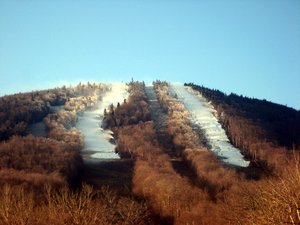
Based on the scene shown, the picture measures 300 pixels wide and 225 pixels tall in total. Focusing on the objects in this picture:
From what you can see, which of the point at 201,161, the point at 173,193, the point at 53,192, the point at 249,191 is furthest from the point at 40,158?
the point at 249,191

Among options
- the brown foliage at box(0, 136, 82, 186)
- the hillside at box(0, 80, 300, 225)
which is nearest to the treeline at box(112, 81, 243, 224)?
the hillside at box(0, 80, 300, 225)

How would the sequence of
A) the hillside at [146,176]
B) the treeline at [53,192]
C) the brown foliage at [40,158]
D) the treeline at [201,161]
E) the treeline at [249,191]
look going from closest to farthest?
the treeline at [249,191]
the hillside at [146,176]
the treeline at [53,192]
the treeline at [201,161]
the brown foliage at [40,158]

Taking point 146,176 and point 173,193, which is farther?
point 146,176

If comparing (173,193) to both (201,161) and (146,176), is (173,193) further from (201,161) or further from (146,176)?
(201,161)

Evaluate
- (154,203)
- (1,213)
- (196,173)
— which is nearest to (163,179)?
(154,203)

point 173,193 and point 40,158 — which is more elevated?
point 173,193

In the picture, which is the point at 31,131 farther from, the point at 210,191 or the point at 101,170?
the point at 210,191

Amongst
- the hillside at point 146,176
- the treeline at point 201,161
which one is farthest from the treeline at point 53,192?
the treeline at point 201,161

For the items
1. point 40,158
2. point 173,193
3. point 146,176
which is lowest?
point 146,176

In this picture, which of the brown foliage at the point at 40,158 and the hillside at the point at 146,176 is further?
the brown foliage at the point at 40,158

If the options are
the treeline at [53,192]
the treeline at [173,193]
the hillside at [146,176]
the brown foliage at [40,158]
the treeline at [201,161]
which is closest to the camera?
the hillside at [146,176]

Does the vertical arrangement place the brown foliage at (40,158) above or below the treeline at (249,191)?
below

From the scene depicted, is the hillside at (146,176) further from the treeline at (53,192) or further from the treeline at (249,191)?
the treeline at (53,192)

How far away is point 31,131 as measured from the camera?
191375mm
